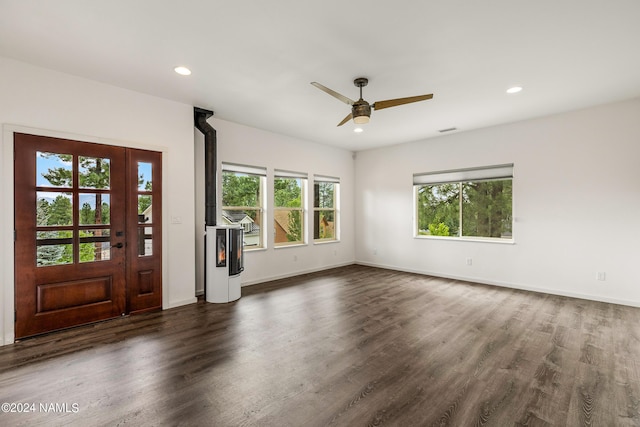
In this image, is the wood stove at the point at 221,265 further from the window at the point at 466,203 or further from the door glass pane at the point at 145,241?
the window at the point at 466,203

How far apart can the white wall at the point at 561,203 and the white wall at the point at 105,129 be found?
4650mm

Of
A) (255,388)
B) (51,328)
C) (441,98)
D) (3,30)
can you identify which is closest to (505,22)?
(441,98)

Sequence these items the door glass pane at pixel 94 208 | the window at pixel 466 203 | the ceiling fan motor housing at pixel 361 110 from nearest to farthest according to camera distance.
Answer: the ceiling fan motor housing at pixel 361 110 < the door glass pane at pixel 94 208 < the window at pixel 466 203

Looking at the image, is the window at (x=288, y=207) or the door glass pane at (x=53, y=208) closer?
the door glass pane at (x=53, y=208)

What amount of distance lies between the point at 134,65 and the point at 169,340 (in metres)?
2.96

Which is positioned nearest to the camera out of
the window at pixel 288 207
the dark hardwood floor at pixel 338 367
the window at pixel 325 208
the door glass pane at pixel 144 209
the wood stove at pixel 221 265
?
the dark hardwood floor at pixel 338 367

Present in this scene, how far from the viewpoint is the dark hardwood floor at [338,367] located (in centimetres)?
196

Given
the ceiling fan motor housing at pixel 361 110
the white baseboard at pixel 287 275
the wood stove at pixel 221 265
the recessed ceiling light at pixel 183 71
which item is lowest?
the white baseboard at pixel 287 275

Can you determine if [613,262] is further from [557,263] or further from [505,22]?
[505,22]

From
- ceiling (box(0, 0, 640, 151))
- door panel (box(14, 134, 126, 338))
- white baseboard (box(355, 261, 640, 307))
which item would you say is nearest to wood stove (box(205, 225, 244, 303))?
door panel (box(14, 134, 126, 338))

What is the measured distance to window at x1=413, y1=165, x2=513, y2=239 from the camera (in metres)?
5.38

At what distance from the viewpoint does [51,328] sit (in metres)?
3.26

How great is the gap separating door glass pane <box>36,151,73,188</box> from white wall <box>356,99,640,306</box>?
588 centimetres

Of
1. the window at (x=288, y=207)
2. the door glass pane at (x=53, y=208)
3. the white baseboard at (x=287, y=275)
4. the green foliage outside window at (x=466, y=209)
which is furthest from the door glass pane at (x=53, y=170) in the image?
the green foliage outside window at (x=466, y=209)
